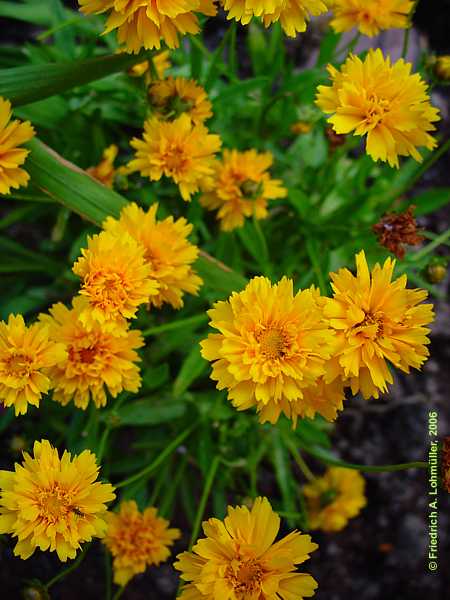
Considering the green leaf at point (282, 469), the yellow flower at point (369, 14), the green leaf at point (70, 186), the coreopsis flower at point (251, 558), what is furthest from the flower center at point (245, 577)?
the yellow flower at point (369, 14)

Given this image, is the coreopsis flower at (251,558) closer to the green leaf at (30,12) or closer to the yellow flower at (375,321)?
the yellow flower at (375,321)

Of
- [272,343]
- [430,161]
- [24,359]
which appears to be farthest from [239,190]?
[24,359]

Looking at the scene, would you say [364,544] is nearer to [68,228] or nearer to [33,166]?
[68,228]

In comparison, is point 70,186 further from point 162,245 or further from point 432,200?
point 432,200

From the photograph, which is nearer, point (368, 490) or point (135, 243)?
point (135, 243)

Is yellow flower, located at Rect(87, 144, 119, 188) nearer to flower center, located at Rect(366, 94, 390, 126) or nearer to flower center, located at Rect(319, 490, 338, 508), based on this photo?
flower center, located at Rect(366, 94, 390, 126)

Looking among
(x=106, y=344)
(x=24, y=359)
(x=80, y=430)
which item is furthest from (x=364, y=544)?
(x=24, y=359)

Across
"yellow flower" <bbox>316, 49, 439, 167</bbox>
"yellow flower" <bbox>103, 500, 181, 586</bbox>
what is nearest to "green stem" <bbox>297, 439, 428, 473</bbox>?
"yellow flower" <bbox>103, 500, 181, 586</bbox>
